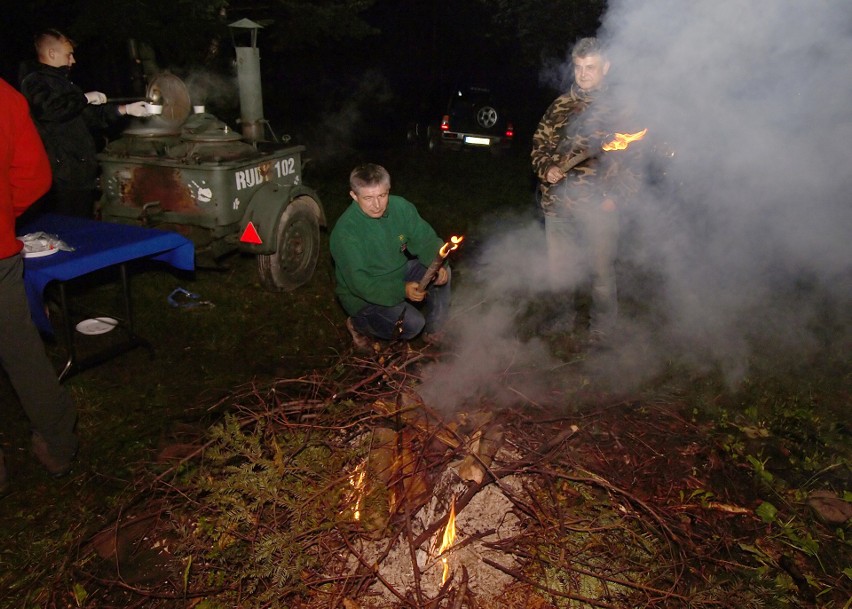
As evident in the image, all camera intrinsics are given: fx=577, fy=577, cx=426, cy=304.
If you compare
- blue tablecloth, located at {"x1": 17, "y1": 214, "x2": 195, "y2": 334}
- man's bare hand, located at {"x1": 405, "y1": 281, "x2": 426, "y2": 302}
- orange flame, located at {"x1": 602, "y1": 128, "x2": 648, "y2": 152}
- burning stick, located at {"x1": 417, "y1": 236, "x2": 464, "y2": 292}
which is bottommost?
man's bare hand, located at {"x1": 405, "y1": 281, "x2": 426, "y2": 302}

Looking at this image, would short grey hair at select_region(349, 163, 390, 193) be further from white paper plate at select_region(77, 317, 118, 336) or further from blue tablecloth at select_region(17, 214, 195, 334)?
white paper plate at select_region(77, 317, 118, 336)

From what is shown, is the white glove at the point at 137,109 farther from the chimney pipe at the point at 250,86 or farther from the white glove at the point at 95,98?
the chimney pipe at the point at 250,86

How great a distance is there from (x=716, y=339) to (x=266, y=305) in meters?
4.38

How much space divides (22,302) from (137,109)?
2.77m

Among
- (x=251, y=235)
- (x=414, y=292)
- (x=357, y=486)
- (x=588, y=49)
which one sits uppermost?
(x=588, y=49)

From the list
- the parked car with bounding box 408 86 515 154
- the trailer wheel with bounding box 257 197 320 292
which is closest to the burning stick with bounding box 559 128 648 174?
the trailer wheel with bounding box 257 197 320 292

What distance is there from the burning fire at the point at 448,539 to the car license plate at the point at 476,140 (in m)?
11.1

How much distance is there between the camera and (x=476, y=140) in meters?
12.8

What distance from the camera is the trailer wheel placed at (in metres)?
5.83

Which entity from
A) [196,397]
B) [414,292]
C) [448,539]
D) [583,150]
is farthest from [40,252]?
[583,150]

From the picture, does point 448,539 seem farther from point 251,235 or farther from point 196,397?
point 251,235

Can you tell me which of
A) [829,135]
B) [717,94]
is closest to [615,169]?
[717,94]

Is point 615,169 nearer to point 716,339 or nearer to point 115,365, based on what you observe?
point 716,339

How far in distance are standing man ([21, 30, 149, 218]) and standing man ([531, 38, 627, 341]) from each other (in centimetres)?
376
